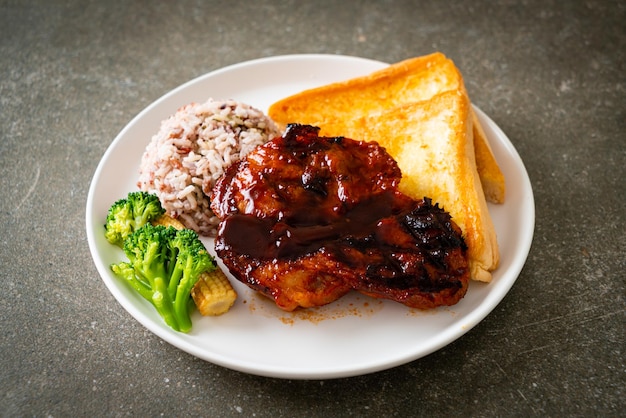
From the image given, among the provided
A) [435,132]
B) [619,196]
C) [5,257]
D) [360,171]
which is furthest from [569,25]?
[5,257]

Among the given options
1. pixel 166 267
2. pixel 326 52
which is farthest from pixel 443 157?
pixel 326 52

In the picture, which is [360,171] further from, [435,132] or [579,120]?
[579,120]

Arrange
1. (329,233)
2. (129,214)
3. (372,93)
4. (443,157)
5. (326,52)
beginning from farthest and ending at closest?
(326,52) → (372,93) → (443,157) → (129,214) → (329,233)

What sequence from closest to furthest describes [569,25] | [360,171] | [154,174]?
1. [360,171]
2. [154,174]
3. [569,25]

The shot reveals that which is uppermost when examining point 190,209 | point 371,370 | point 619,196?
point 190,209

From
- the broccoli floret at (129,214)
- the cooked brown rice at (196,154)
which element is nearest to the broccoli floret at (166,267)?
the broccoli floret at (129,214)

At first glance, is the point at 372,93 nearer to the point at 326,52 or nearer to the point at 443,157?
the point at 443,157

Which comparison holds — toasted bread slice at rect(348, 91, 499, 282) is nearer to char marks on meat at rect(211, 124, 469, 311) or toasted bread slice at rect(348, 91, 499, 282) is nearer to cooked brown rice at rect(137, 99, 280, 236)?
char marks on meat at rect(211, 124, 469, 311)
